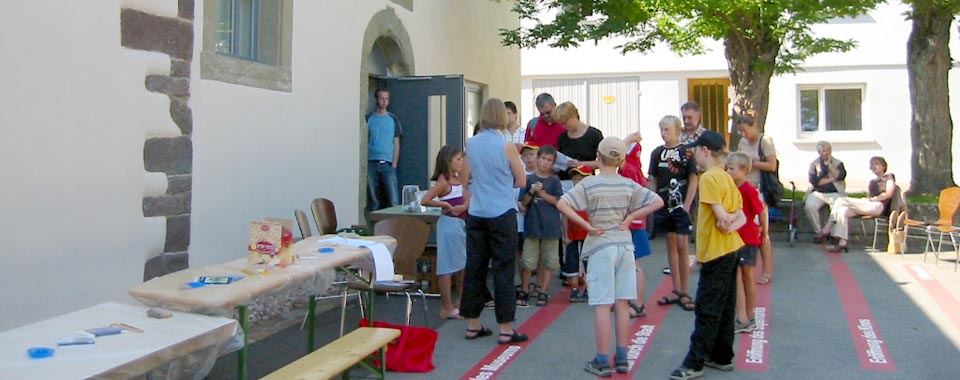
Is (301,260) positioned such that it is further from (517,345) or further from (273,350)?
(517,345)

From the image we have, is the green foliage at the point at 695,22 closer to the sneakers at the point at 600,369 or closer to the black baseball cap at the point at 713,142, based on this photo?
the black baseball cap at the point at 713,142

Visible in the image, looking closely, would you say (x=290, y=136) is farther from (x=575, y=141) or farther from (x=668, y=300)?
(x=668, y=300)

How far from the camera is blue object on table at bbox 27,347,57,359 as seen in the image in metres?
3.36

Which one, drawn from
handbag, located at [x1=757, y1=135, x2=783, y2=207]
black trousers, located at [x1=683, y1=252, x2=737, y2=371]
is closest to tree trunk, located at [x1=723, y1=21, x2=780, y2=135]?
handbag, located at [x1=757, y1=135, x2=783, y2=207]

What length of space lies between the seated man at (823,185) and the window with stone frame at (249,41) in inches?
267

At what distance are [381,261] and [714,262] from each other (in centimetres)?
195

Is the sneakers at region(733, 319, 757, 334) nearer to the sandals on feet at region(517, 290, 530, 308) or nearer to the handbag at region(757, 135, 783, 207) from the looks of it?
the sandals on feet at region(517, 290, 530, 308)

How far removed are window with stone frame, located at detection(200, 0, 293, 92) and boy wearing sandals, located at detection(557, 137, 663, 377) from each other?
3.19m

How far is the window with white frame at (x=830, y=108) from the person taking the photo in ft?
68.7

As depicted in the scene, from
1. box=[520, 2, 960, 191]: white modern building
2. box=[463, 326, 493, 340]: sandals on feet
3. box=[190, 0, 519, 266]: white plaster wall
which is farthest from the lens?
box=[520, 2, 960, 191]: white modern building

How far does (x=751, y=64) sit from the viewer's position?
41.6 feet

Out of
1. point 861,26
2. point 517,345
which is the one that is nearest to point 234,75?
point 517,345

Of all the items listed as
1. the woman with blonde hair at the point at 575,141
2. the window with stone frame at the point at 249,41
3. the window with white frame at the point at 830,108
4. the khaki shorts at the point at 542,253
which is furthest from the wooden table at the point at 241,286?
the window with white frame at the point at 830,108

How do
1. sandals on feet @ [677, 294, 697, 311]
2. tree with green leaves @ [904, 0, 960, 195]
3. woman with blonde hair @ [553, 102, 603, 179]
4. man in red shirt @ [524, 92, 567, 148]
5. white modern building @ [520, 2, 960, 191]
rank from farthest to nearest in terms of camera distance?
white modern building @ [520, 2, 960, 191] → tree with green leaves @ [904, 0, 960, 195] → man in red shirt @ [524, 92, 567, 148] → woman with blonde hair @ [553, 102, 603, 179] → sandals on feet @ [677, 294, 697, 311]
